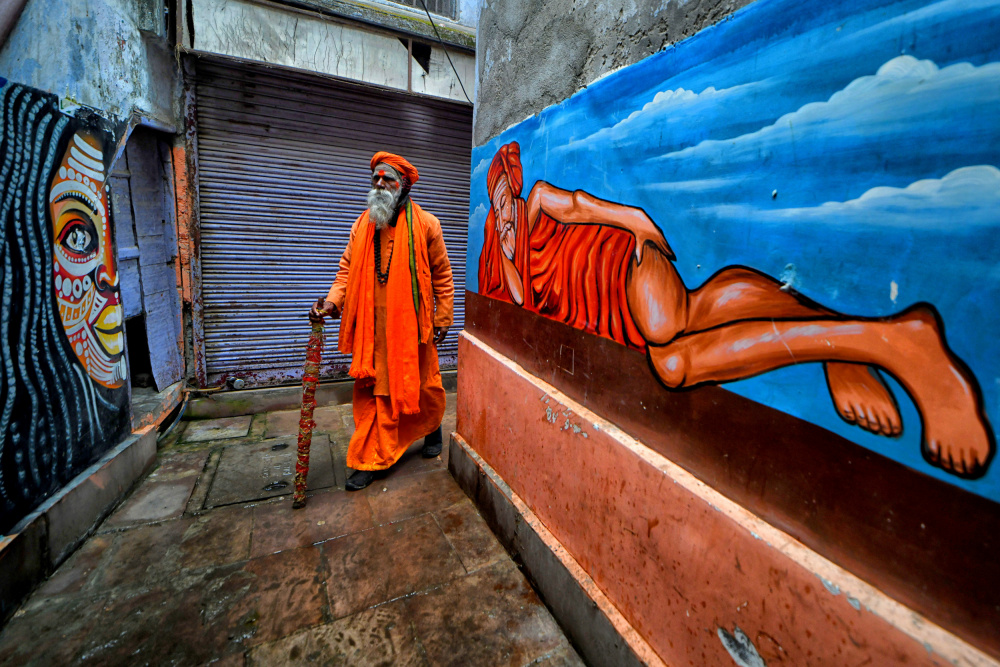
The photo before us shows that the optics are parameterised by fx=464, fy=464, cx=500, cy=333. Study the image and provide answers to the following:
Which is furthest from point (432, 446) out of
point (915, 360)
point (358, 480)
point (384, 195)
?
point (915, 360)

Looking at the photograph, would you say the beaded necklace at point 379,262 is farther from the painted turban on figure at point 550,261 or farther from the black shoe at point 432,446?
the black shoe at point 432,446

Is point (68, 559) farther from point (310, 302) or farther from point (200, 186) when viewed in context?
point (200, 186)

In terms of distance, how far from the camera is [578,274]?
2.11m

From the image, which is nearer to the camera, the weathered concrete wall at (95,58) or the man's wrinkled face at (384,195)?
the weathered concrete wall at (95,58)

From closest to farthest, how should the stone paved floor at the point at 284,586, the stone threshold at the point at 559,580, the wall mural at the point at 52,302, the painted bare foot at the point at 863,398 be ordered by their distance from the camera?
the painted bare foot at the point at 863,398 → the stone threshold at the point at 559,580 → the stone paved floor at the point at 284,586 → the wall mural at the point at 52,302

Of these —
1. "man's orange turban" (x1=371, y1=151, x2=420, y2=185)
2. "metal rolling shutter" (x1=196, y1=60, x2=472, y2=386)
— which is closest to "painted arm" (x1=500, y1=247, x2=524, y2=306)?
"man's orange turban" (x1=371, y1=151, x2=420, y2=185)

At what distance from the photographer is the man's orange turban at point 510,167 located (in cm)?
262

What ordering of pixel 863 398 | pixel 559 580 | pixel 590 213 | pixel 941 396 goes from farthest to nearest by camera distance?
pixel 559 580, pixel 590 213, pixel 863 398, pixel 941 396

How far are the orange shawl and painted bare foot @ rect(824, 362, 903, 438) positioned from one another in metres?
2.66

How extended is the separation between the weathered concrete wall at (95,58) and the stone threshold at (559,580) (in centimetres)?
333

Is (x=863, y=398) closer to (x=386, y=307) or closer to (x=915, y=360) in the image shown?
(x=915, y=360)

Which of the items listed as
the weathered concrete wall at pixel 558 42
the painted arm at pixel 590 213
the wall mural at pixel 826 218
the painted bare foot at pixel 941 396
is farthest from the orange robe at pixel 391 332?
the painted bare foot at pixel 941 396

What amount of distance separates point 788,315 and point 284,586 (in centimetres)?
262

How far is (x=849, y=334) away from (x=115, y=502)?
4.00 metres
